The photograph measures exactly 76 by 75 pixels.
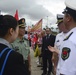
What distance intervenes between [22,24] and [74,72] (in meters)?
3.57

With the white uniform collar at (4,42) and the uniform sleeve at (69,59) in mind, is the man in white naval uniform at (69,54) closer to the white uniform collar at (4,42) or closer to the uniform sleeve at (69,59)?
the uniform sleeve at (69,59)

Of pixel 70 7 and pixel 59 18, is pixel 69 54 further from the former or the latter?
pixel 59 18

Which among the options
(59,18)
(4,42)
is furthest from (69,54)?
(59,18)

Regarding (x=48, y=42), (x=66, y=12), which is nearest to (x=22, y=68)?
(x=66, y=12)

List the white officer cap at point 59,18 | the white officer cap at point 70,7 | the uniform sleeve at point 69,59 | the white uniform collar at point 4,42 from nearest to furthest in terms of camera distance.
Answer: the uniform sleeve at point 69,59, the white officer cap at point 70,7, the white uniform collar at point 4,42, the white officer cap at point 59,18

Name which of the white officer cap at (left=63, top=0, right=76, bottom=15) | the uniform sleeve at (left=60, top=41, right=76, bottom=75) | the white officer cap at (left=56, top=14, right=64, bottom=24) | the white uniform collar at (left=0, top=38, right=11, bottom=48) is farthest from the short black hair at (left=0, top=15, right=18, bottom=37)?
the white officer cap at (left=56, top=14, right=64, bottom=24)

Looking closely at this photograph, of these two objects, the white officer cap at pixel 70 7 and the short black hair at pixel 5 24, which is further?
the short black hair at pixel 5 24

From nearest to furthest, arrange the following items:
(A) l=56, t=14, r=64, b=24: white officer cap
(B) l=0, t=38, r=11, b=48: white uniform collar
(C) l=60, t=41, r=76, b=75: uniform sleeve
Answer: (C) l=60, t=41, r=76, b=75: uniform sleeve → (B) l=0, t=38, r=11, b=48: white uniform collar → (A) l=56, t=14, r=64, b=24: white officer cap

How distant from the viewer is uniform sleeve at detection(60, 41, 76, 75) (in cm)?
238

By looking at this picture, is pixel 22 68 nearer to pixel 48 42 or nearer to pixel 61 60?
pixel 61 60

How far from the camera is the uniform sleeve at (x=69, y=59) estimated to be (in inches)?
93.8

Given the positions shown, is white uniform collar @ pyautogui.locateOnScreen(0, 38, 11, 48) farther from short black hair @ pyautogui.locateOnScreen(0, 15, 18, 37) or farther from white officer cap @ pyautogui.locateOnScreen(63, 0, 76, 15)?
white officer cap @ pyautogui.locateOnScreen(63, 0, 76, 15)

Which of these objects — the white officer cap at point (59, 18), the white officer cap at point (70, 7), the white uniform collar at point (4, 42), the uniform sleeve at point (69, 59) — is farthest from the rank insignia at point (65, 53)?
the white officer cap at point (59, 18)

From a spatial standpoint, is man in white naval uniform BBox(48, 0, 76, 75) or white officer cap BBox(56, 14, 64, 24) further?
white officer cap BBox(56, 14, 64, 24)
